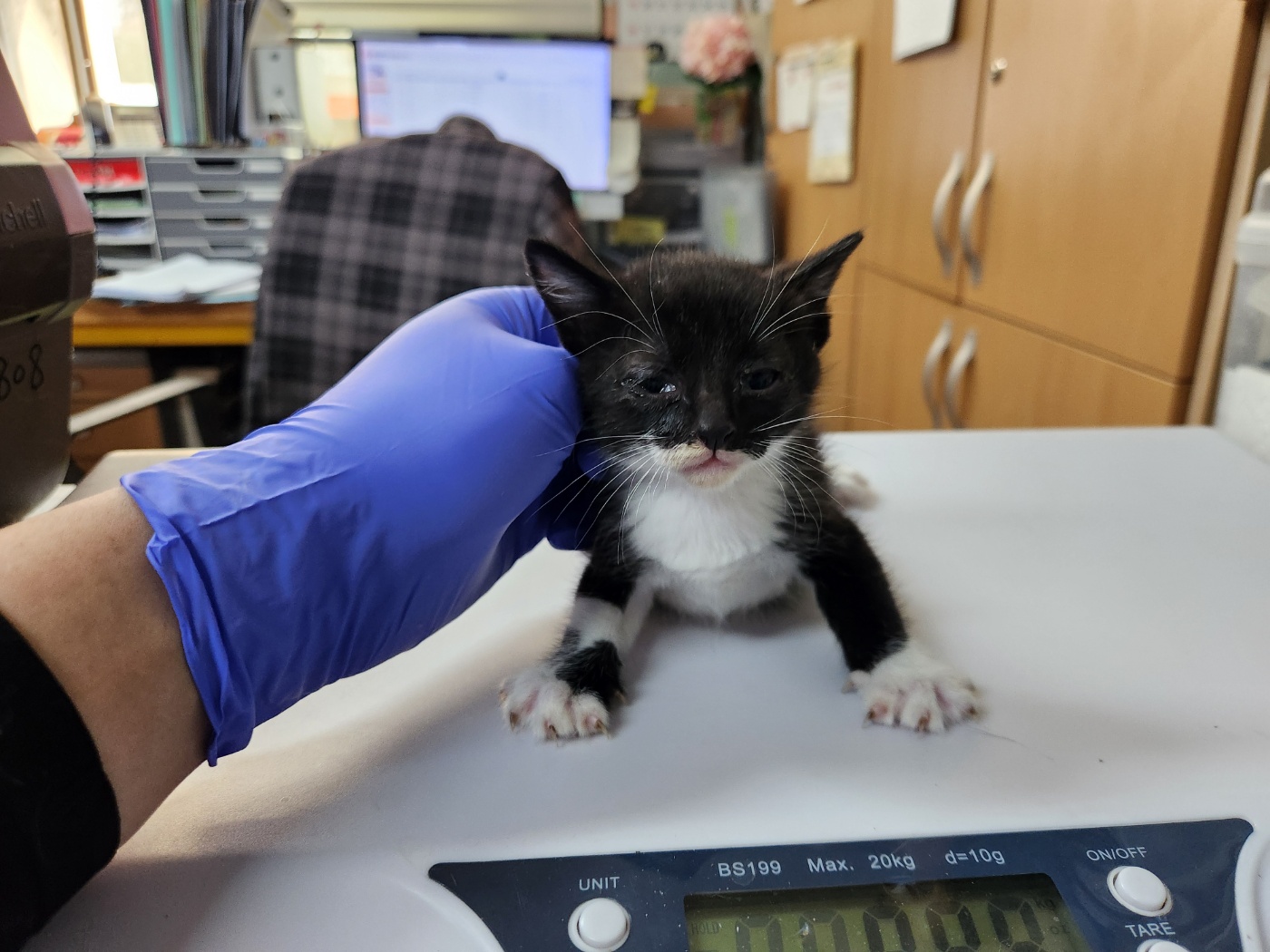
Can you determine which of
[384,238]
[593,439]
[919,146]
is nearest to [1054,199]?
[919,146]

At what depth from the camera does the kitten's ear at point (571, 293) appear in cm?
71

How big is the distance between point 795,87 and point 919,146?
0.85m

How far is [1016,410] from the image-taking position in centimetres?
153

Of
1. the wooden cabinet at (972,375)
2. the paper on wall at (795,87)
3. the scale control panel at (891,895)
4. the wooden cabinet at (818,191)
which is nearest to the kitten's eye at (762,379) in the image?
the scale control panel at (891,895)

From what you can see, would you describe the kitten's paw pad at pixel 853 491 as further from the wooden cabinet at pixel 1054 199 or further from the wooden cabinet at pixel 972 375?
the wooden cabinet at pixel 972 375

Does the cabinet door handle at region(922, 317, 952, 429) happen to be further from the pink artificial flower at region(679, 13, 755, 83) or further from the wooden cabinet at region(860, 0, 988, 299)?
the pink artificial flower at region(679, 13, 755, 83)

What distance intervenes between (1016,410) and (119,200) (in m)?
2.38

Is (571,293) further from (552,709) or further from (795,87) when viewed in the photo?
(795,87)

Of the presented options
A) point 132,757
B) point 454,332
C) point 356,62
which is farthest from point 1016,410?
point 356,62

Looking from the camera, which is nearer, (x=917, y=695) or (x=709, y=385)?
(x=917, y=695)

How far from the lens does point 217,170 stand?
2.36 meters

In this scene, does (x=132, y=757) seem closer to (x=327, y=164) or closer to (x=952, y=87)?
(x=327, y=164)

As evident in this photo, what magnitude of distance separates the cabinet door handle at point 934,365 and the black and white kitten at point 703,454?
1.04m

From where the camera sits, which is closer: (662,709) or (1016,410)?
(662,709)
